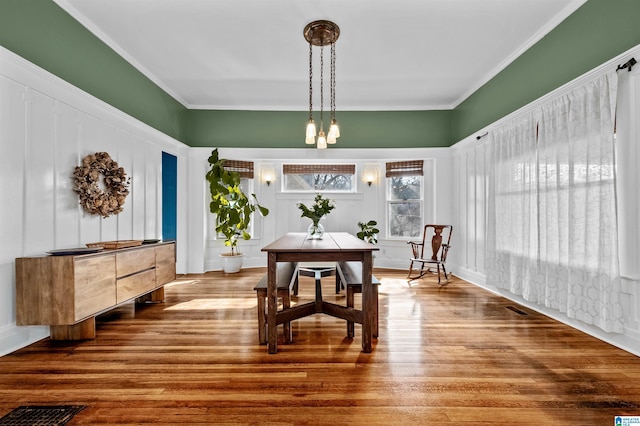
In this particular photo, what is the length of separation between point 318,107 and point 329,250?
398 cm

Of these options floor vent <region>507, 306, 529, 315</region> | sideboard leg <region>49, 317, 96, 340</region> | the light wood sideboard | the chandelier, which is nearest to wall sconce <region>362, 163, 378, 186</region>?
the chandelier

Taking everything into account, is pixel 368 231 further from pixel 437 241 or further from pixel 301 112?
pixel 301 112

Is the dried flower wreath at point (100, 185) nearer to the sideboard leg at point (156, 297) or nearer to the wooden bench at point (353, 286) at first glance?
the sideboard leg at point (156, 297)

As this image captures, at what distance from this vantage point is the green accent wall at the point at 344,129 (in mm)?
5859

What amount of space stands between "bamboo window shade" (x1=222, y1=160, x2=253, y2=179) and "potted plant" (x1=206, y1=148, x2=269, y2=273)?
0.69 feet

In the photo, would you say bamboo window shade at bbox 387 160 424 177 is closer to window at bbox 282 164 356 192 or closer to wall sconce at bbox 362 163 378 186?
wall sconce at bbox 362 163 378 186

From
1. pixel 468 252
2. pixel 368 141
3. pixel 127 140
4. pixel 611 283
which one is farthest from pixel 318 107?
pixel 611 283

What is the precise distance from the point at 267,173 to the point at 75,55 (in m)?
3.55

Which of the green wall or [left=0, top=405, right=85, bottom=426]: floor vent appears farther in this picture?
the green wall

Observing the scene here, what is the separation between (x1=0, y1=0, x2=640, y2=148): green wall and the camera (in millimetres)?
2652

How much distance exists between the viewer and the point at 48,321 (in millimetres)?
2502

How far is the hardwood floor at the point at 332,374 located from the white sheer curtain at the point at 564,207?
14.8 inches

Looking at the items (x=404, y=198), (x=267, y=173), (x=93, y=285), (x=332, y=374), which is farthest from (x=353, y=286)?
(x=267, y=173)

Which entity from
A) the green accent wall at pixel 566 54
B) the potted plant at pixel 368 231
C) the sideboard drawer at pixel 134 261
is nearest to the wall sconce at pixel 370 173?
the potted plant at pixel 368 231
